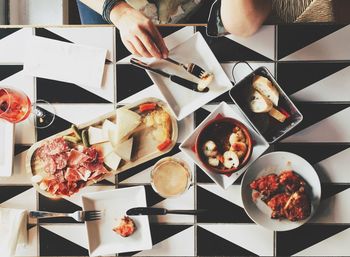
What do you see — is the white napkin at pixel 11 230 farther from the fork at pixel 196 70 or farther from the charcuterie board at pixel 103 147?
the fork at pixel 196 70

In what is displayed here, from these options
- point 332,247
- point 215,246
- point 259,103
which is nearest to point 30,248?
point 215,246

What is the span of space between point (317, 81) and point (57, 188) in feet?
3.57

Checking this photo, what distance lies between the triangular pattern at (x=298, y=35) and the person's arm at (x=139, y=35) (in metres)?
0.45

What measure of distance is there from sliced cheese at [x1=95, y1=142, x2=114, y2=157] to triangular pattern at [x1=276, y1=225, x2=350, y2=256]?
0.74 metres

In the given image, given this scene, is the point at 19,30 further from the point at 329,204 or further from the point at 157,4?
the point at 329,204

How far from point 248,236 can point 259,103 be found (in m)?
0.53

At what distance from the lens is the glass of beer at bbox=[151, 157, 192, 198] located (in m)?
1.75

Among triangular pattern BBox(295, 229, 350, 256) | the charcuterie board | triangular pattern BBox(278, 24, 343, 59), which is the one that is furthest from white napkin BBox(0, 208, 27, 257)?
triangular pattern BBox(278, 24, 343, 59)

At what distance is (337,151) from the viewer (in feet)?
5.66

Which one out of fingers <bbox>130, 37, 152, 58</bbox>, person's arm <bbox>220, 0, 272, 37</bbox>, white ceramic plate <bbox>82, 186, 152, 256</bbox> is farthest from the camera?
white ceramic plate <bbox>82, 186, 152, 256</bbox>

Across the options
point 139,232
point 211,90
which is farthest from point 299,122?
point 139,232

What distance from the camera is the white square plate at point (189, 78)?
1715mm

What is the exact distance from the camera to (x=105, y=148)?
178 centimetres

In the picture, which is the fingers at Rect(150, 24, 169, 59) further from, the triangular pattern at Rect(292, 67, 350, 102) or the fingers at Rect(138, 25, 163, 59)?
the triangular pattern at Rect(292, 67, 350, 102)
